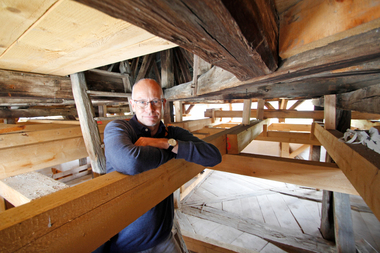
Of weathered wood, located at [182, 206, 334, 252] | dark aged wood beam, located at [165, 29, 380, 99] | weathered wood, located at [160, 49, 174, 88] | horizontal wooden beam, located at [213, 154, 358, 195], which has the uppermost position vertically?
weathered wood, located at [160, 49, 174, 88]

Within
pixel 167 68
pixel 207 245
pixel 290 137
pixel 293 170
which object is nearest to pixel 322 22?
pixel 293 170

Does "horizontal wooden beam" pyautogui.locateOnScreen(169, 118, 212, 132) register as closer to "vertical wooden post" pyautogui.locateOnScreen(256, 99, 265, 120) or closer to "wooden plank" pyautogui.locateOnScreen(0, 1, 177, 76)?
"vertical wooden post" pyautogui.locateOnScreen(256, 99, 265, 120)

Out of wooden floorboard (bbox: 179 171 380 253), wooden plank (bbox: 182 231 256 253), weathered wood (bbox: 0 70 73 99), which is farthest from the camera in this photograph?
wooden floorboard (bbox: 179 171 380 253)

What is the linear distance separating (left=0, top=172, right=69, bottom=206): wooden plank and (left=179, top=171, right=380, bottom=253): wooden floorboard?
137 inches

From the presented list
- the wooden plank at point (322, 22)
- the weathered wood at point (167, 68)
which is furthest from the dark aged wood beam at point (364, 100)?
the weathered wood at point (167, 68)

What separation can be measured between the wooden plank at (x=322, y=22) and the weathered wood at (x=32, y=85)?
2.50 meters

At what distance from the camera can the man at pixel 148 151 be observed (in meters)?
0.83

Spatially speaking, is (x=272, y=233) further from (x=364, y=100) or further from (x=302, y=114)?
(x=364, y=100)

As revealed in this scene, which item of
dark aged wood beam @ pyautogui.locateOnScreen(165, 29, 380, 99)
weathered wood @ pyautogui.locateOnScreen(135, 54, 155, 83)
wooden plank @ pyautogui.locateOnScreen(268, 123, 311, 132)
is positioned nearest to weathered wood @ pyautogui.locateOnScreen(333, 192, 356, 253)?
dark aged wood beam @ pyautogui.locateOnScreen(165, 29, 380, 99)

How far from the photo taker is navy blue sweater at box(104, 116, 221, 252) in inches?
30.4

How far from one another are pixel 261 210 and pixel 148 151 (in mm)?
4597

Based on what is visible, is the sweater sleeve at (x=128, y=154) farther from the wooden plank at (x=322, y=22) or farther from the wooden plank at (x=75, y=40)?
the wooden plank at (x=322, y=22)

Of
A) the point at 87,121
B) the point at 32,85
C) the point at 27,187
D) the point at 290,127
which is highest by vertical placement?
the point at 32,85

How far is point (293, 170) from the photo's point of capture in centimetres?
166
